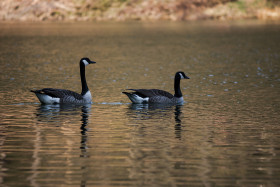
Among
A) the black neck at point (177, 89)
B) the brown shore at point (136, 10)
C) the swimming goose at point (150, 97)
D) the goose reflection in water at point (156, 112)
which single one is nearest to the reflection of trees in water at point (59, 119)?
the goose reflection in water at point (156, 112)

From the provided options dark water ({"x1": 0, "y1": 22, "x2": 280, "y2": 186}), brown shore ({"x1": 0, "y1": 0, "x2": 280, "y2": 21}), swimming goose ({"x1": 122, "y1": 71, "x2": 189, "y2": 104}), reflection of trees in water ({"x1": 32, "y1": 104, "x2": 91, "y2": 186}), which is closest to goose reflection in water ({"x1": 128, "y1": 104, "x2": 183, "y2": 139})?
dark water ({"x1": 0, "y1": 22, "x2": 280, "y2": 186})

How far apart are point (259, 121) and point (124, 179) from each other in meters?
10.1

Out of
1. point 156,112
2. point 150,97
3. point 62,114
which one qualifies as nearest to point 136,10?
point 150,97

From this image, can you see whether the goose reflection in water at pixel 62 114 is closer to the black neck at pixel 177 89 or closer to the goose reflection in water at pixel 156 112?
the goose reflection in water at pixel 156 112

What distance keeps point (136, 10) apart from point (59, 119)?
151193mm

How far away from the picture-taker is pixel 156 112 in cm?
2631

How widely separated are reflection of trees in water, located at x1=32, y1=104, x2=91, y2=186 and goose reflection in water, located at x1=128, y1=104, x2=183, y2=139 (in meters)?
2.05

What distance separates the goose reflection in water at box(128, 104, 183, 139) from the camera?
81.3 feet

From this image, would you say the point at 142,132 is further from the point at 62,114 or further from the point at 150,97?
the point at 150,97

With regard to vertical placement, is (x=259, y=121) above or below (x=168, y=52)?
below

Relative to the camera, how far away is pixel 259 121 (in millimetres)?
23953

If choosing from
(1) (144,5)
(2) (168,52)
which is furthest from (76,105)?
(1) (144,5)

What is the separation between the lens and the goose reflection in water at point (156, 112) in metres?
24.8

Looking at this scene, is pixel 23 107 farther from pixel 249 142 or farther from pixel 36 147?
pixel 249 142
